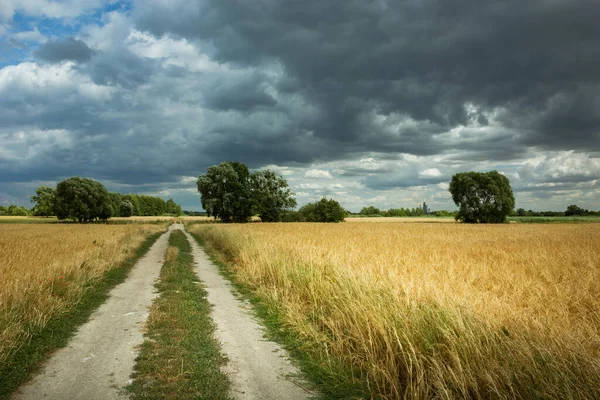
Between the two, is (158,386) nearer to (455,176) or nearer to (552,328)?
(552,328)

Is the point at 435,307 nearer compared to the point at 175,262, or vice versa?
the point at 435,307

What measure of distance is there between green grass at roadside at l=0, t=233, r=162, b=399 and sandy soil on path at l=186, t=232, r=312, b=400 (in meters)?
3.12

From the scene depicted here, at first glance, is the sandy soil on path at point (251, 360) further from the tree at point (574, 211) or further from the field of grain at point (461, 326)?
the tree at point (574, 211)

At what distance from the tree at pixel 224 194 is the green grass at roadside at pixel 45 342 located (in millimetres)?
51373

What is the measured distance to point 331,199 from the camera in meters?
80.8

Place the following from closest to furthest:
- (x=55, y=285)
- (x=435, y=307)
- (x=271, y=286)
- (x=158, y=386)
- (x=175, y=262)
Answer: (x=158, y=386)
(x=435, y=307)
(x=55, y=285)
(x=271, y=286)
(x=175, y=262)

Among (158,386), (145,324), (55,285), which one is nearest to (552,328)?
(158,386)

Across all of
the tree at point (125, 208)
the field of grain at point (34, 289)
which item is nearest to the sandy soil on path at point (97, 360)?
the field of grain at point (34, 289)

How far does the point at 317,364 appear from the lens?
5883mm

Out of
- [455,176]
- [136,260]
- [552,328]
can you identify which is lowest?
[136,260]

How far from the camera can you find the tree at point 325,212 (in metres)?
79.1

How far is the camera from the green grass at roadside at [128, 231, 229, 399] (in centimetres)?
491

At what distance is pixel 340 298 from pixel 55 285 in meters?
8.46

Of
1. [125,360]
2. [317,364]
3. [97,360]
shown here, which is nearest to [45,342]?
[97,360]
